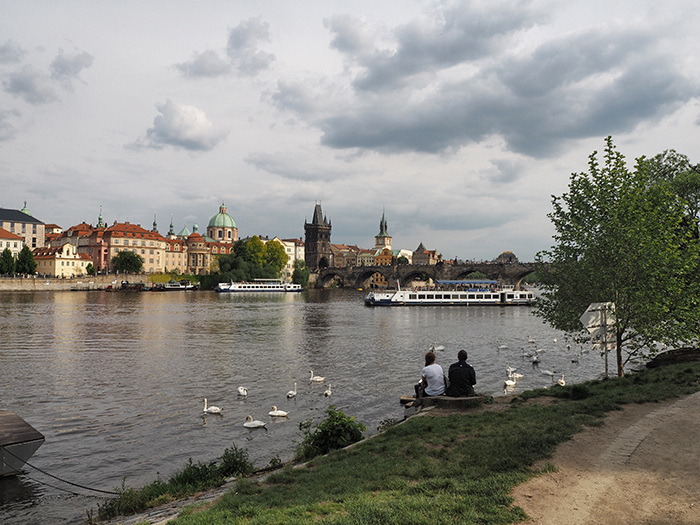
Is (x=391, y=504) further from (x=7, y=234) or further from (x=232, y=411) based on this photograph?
(x=7, y=234)

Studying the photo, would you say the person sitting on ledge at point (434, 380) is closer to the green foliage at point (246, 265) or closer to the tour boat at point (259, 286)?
the tour boat at point (259, 286)

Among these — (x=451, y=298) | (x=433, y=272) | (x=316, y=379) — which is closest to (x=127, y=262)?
(x=433, y=272)

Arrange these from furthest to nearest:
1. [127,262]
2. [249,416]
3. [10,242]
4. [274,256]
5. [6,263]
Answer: [274,256] → [127,262] → [10,242] → [6,263] → [249,416]

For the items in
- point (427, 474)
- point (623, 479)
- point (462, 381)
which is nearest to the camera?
point (623, 479)

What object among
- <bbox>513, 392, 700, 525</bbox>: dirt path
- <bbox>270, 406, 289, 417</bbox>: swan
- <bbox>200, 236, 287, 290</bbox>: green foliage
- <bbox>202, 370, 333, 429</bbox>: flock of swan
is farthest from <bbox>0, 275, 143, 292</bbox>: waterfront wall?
<bbox>513, 392, 700, 525</bbox>: dirt path

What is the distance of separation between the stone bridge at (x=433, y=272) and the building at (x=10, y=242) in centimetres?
8587

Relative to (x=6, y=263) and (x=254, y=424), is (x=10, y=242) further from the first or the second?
(x=254, y=424)

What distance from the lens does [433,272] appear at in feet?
445

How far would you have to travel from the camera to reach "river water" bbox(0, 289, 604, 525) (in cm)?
1399

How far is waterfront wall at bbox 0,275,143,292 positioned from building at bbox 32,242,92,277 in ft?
31.2

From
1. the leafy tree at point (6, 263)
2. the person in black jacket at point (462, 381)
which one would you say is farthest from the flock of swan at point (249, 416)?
the leafy tree at point (6, 263)

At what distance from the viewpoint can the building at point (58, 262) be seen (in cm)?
13475

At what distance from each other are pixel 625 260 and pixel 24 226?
16579 cm

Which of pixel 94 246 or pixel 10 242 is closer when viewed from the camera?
pixel 10 242
